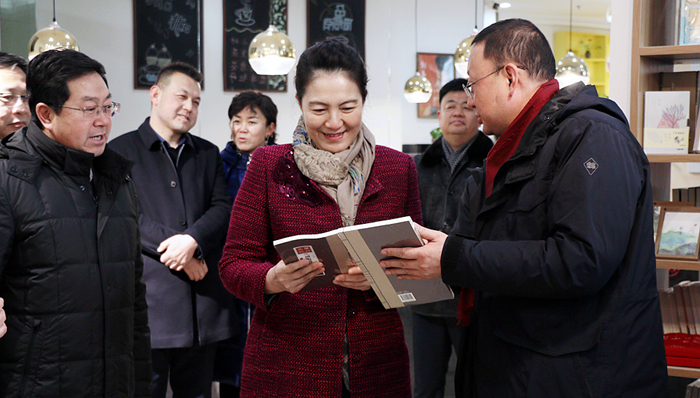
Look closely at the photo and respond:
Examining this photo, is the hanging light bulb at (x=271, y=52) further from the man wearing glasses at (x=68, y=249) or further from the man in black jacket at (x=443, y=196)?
the man wearing glasses at (x=68, y=249)

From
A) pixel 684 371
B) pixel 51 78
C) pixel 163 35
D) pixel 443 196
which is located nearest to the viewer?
pixel 51 78

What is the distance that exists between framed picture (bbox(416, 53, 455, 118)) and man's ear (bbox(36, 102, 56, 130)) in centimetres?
637

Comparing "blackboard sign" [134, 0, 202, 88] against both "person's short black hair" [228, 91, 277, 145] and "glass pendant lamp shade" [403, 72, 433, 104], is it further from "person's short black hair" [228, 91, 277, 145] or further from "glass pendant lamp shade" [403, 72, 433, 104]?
"person's short black hair" [228, 91, 277, 145]

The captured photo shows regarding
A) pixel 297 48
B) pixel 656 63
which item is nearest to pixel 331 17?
pixel 297 48

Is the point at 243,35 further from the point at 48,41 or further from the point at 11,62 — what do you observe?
the point at 11,62

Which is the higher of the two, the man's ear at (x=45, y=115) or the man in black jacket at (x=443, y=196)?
the man's ear at (x=45, y=115)

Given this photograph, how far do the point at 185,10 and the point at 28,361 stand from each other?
5507 millimetres

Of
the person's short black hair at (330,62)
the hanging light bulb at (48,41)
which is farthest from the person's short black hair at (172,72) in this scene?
the hanging light bulb at (48,41)

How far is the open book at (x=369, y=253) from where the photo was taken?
137 centimetres

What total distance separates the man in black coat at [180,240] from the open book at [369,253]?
133 centimetres

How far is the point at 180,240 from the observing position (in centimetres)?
270

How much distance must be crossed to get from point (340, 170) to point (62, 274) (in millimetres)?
831

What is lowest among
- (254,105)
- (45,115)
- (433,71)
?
(45,115)

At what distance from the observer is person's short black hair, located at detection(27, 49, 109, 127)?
1.80 metres
